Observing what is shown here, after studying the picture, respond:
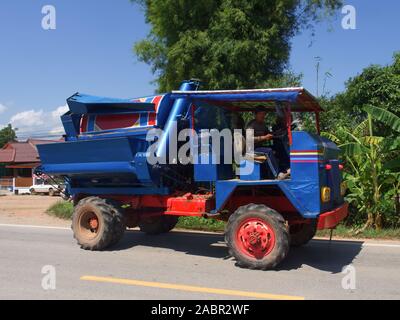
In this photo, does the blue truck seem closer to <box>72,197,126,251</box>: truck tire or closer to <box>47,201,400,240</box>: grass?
<box>72,197,126,251</box>: truck tire

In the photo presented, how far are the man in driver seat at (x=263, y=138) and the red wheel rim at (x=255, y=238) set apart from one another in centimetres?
79

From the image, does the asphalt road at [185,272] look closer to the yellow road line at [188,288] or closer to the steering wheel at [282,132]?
the yellow road line at [188,288]

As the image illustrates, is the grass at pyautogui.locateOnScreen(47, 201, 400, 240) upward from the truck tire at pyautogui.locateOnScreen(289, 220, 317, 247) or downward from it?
downward

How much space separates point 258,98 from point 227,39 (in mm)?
7527

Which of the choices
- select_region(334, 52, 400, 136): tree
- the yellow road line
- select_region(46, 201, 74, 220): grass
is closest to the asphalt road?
the yellow road line

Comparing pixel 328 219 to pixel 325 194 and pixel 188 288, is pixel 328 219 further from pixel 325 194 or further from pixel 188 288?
pixel 188 288

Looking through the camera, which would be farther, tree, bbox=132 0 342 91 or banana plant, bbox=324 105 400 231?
tree, bbox=132 0 342 91

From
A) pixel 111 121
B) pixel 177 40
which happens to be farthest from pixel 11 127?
pixel 111 121

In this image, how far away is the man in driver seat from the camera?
737cm

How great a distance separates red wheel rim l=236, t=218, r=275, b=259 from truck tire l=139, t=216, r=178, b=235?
3.18m

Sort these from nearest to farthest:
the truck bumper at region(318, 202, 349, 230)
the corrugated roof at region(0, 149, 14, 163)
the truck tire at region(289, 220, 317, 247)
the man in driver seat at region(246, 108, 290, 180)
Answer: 1. the truck bumper at region(318, 202, 349, 230)
2. the man in driver seat at region(246, 108, 290, 180)
3. the truck tire at region(289, 220, 317, 247)
4. the corrugated roof at region(0, 149, 14, 163)

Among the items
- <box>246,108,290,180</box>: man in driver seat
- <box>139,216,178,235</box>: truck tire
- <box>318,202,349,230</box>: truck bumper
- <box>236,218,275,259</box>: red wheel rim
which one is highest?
<box>246,108,290,180</box>: man in driver seat

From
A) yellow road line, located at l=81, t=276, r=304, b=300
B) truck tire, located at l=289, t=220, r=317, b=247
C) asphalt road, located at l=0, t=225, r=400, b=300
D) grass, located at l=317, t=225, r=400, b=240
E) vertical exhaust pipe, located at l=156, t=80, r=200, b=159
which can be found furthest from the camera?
grass, located at l=317, t=225, r=400, b=240
